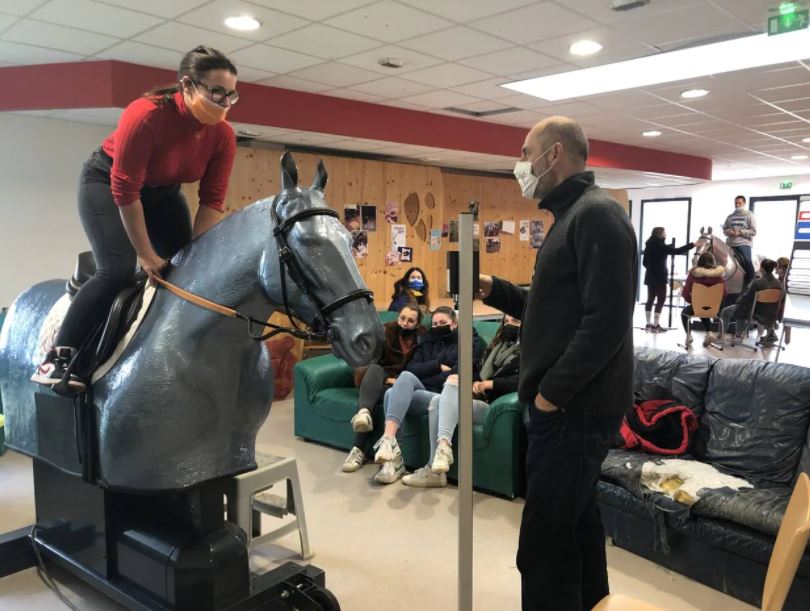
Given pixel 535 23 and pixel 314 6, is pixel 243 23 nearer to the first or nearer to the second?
pixel 314 6

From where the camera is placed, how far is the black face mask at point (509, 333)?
3.87 metres

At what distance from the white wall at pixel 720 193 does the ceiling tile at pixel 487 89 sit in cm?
896

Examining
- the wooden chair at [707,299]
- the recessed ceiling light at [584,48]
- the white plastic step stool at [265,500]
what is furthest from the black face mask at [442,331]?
the wooden chair at [707,299]

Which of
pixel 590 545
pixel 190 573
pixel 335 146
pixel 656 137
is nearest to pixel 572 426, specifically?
pixel 590 545

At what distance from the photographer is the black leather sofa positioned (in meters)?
2.43

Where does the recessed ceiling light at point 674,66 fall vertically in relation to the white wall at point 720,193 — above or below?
above

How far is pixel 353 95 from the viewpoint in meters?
5.61

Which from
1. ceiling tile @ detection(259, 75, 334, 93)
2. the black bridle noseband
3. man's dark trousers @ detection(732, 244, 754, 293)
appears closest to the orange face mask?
the black bridle noseband

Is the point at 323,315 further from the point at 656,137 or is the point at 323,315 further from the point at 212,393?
the point at 656,137

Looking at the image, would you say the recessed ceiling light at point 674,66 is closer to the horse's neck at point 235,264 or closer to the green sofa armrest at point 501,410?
the green sofa armrest at point 501,410

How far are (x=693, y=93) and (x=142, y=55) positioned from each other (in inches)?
181

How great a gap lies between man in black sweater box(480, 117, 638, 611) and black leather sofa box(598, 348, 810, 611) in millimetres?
1039

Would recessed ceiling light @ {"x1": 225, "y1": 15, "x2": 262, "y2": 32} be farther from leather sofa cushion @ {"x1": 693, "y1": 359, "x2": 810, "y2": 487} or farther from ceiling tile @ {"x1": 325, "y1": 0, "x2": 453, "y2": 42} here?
leather sofa cushion @ {"x1": 693, "y1": 359, "x2": 810, "y2": 487}

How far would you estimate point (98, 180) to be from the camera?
1.86m
